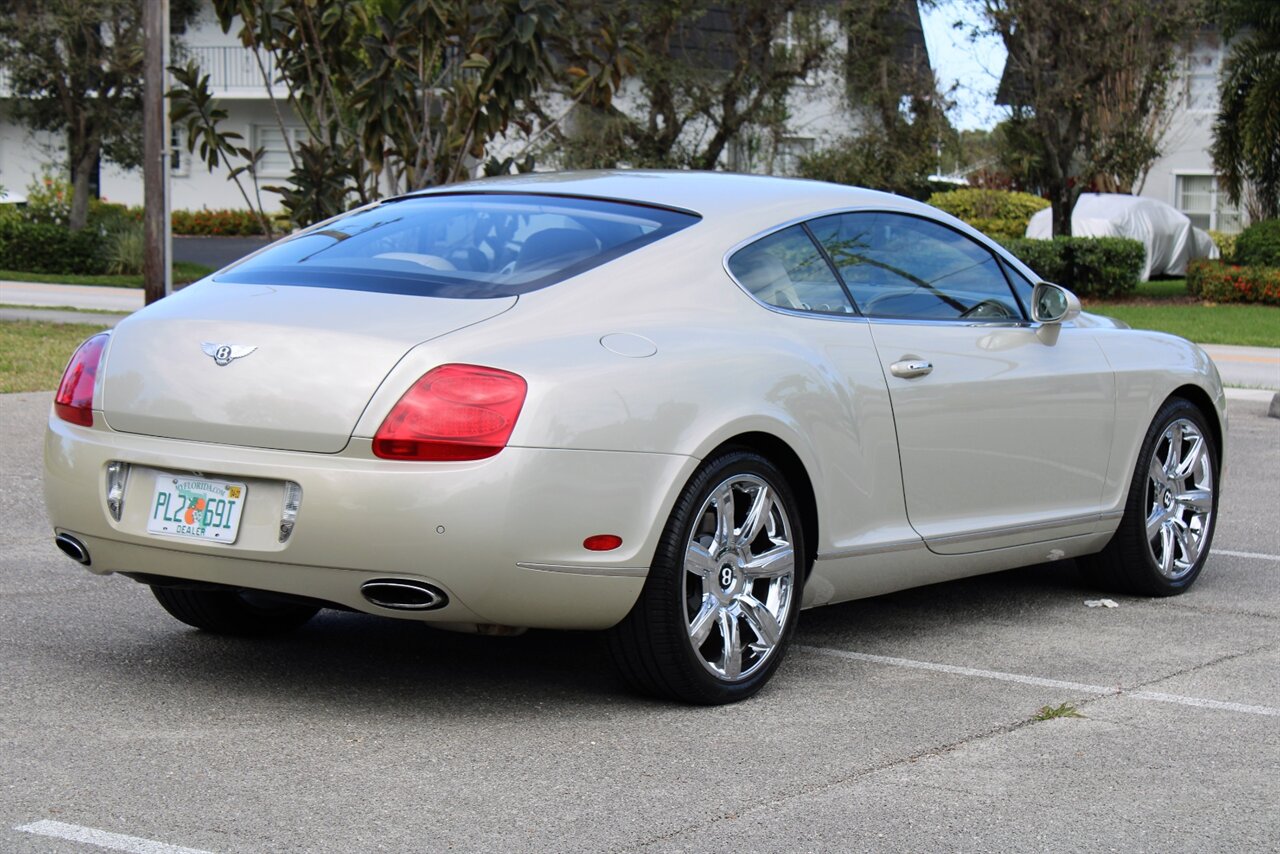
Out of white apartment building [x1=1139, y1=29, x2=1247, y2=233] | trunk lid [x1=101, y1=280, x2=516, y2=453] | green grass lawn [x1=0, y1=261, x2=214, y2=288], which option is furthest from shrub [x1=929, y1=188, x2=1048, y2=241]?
trunk lid [x1=101, y1=280, x2=516, y2=453]

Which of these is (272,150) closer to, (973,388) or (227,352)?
(973,388)

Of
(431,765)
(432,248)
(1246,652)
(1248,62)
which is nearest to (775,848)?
(431,765)

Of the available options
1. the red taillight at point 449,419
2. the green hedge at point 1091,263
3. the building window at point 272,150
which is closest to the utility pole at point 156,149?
the red taillight at point 449,419

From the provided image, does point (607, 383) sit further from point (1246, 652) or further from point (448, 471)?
point (1246, 652)

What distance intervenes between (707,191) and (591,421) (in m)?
1.32

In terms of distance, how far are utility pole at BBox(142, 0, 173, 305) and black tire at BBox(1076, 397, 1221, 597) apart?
11829 mm

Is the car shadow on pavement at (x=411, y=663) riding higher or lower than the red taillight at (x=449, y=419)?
lower

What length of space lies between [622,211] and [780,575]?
121cm

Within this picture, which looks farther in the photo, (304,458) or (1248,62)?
(1248,62)

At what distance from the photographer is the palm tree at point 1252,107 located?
28.2 meters

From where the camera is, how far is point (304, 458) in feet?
14.6

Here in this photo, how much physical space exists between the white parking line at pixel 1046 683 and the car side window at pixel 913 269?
3.58ft

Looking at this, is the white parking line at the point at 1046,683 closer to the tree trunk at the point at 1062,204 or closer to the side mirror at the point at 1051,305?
the side mirror at the point at 1051,305

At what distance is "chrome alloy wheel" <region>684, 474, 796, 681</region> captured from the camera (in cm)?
486
